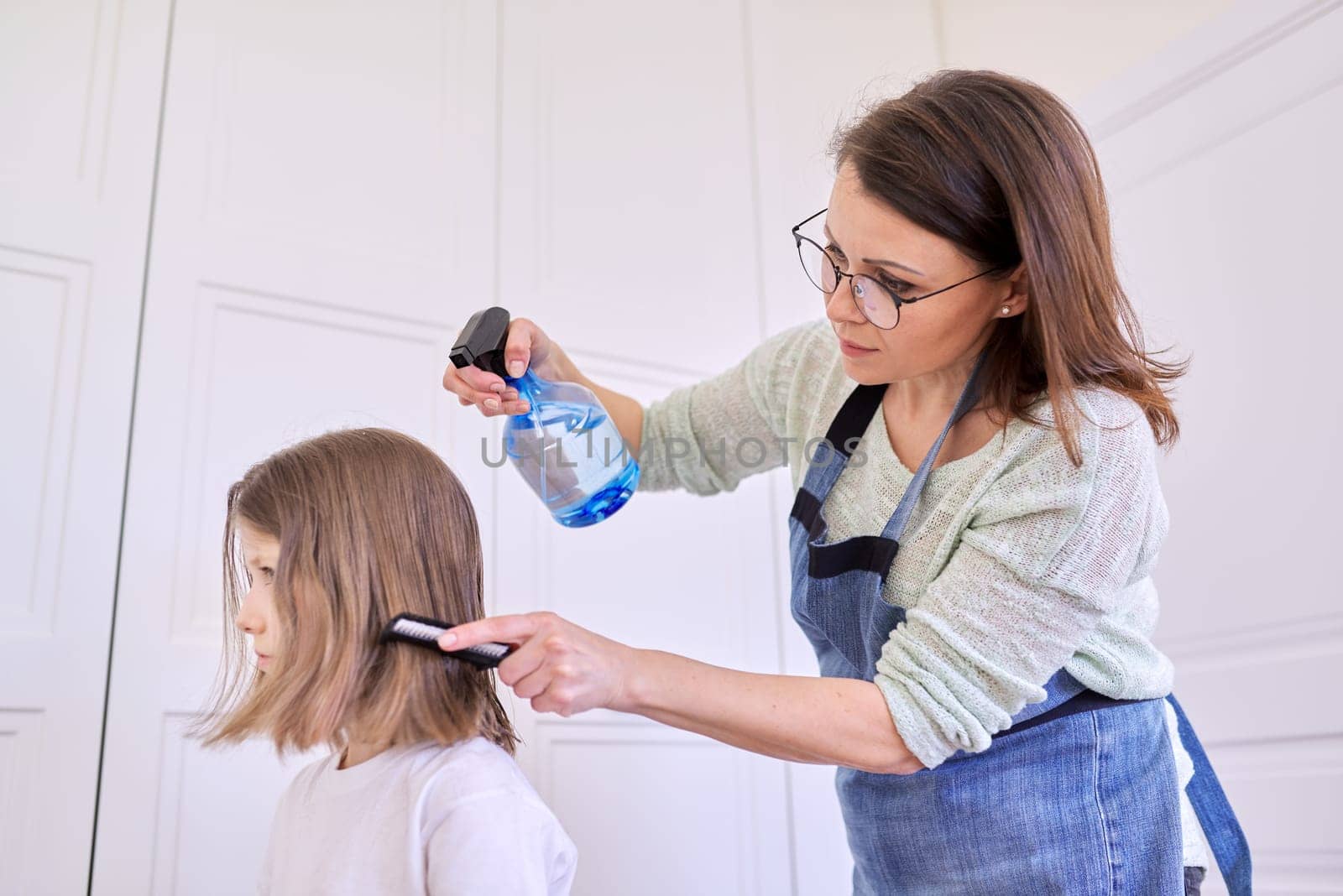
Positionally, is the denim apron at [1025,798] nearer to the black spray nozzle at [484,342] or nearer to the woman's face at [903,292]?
the woman's face at [903,292]

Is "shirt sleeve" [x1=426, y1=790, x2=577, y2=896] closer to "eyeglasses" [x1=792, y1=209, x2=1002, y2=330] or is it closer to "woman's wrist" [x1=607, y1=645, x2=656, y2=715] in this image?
"woman's wrist" [x1=607, y1=645, x2=656, y2=715]

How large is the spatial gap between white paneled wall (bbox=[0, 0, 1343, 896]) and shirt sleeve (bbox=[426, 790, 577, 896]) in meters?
0.50

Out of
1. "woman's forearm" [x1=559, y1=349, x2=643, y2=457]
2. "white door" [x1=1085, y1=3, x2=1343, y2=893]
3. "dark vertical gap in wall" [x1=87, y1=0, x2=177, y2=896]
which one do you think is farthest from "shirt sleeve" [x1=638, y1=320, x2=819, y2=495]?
"white door" [x1=1085, y1=3, x2=1343, y2=893]

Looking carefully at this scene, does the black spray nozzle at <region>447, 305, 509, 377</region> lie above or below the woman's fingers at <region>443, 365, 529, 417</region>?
above

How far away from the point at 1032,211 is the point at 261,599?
2.55 feet

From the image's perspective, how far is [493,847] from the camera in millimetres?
951

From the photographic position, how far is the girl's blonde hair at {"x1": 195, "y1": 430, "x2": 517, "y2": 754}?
1011 mm

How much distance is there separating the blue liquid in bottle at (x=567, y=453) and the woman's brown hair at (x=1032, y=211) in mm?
373

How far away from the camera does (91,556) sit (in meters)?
1.46

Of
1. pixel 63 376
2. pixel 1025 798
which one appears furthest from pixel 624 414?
pixel 63 376

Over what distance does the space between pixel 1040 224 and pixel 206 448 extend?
113 centimetres

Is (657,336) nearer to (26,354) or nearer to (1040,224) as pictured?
(26,354)

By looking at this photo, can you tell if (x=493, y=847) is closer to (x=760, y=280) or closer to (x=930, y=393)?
(x=930, y=393)

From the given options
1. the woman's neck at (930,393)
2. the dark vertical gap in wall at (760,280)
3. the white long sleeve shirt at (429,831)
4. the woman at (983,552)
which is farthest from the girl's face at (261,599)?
the dark vertical gap in wall at (760,280)
